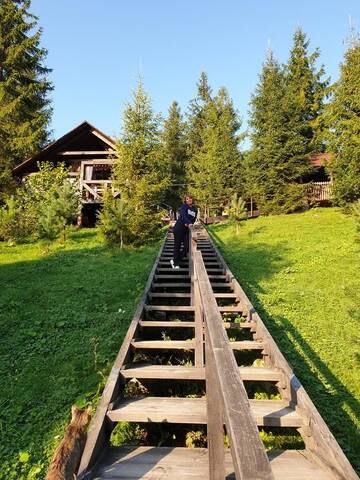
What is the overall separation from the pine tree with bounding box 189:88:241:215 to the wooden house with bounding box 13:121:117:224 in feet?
26.3

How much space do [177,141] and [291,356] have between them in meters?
40.8

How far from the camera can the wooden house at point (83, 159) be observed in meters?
21.9

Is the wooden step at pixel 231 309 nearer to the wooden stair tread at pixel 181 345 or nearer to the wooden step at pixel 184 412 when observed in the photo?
the wooden stair tread at pixel 181 345

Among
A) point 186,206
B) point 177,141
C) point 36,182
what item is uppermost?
point 177,141

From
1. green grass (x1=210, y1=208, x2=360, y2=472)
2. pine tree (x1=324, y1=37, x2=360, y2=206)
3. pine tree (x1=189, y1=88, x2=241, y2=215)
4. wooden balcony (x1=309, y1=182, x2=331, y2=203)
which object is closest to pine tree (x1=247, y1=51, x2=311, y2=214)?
wooden balcony (x1=309, y1=182, x2=331, y2=203)

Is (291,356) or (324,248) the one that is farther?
(324,248)

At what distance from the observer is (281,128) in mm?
22828

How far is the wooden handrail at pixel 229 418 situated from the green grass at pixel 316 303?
211 centimetres

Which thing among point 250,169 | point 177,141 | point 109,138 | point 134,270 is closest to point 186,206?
point 134,270

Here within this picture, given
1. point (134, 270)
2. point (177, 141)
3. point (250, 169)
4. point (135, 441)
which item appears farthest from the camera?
point (177, 141)

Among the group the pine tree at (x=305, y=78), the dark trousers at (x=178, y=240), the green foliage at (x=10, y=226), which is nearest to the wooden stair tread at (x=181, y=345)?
the dark trousers at (x=178, y=240)

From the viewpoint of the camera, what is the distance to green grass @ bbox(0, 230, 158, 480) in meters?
3.80

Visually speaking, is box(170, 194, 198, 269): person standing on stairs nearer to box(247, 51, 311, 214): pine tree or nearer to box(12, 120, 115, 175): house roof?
box(12, 120, 115, 175): house roof

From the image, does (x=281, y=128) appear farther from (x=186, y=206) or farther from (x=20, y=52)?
(x=20, y=52)
